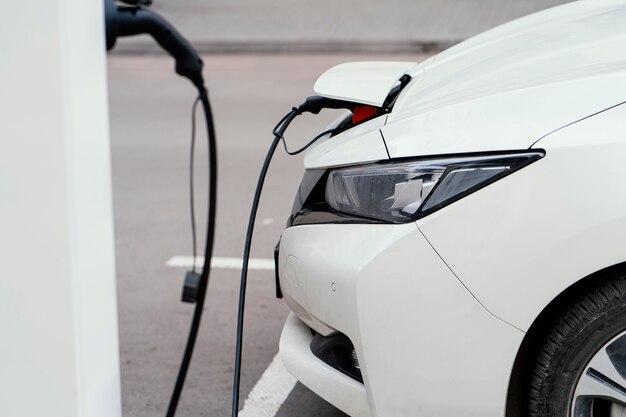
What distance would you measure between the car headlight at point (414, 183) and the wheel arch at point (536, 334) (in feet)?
1.06

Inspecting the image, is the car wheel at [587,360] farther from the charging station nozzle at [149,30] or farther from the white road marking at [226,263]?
the white road marking at [226,263]

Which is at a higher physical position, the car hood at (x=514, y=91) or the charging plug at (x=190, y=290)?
the car hood at (x=514, y=91)

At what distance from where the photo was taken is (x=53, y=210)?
5.39 feet

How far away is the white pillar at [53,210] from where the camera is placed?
5.28 ft

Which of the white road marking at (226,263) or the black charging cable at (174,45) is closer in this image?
the black charging cable at (174,45)

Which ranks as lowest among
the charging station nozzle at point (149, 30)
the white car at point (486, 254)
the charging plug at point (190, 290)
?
the charging plug at point (190, 290)

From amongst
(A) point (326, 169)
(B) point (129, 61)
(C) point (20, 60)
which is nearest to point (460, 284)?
(A) point (326, 169)

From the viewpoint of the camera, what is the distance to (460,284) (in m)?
2.28

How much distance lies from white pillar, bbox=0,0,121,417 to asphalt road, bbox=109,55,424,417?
164 cm

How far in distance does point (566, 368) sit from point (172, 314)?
7.68ft

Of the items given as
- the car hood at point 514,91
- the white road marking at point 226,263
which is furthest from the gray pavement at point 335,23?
the car hood at point 514,91

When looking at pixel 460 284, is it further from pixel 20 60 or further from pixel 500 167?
pixel 20 60

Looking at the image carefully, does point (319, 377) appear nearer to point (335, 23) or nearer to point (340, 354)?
point (340, 354)

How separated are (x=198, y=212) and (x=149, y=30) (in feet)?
12.6
